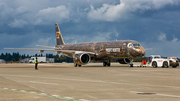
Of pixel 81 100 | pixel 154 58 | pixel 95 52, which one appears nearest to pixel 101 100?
pixel 81 100

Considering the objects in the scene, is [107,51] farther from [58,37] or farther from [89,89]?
[89,89]

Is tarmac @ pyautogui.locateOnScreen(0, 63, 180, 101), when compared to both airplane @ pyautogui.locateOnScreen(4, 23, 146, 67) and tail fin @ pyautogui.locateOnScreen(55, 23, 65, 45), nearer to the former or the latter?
airplane @ pyautogui.locateOnScreen(4, 23, 146, 67)

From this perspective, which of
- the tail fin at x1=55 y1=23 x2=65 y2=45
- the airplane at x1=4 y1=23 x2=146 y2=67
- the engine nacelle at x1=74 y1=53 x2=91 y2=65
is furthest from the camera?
the tail fin at x1=55 y1=23 x2=65 y2=45

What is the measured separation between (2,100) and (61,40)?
49547 millimetres

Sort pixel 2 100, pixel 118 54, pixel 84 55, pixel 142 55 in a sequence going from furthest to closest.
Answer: pixel 84 55 → pixel 118 54 → pixel 142 55 → pixel 2 100

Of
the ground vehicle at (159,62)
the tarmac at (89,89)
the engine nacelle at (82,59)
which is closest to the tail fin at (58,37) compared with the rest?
the engine nacelle at (82,59)

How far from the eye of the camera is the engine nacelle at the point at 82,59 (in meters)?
39.2

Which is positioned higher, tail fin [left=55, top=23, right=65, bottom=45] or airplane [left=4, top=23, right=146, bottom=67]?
tail fin [left=55, top=23, right=65, bottom=45]

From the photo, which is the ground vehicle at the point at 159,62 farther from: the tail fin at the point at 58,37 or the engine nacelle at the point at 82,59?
the tail fin at the point at 58,37

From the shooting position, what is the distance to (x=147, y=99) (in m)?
8.51

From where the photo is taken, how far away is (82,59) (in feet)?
139

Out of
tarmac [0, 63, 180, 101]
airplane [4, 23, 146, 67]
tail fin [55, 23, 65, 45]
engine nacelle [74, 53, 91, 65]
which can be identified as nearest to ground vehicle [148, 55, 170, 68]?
airplane [4, 23, 146, 67]

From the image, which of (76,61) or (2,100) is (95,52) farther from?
(2,100)

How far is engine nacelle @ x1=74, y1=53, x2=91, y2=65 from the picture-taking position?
3924 cm
